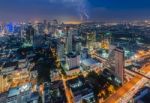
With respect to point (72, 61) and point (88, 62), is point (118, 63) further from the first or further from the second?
point (72, 61)

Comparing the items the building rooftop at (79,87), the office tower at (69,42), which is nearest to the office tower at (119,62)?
the building rooftop at (79,87)

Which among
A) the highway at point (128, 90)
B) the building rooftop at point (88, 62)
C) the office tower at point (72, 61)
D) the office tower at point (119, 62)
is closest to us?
the highway at point (128, 90)

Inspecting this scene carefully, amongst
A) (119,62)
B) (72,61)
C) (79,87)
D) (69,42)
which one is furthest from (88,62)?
(79,87)

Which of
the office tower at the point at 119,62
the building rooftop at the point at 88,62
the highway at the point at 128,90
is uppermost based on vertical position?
the office tower at the point at 119,62

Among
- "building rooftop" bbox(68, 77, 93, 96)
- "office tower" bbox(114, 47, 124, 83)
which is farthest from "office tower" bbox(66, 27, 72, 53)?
"office tower" bbox(114, 47, 124, 83)

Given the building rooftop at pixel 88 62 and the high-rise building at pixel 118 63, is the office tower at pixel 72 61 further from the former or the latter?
the high-rise building at pixel 118 63

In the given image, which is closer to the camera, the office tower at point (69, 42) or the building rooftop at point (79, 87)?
the building rooftop at point (79, 87)
